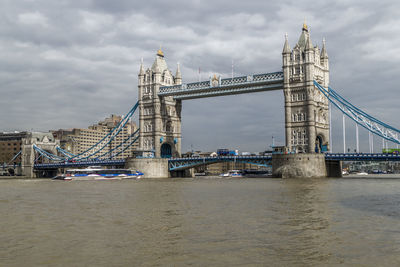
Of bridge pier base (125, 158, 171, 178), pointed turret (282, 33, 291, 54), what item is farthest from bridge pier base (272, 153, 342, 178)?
bridge pier base (125, 158, 171, 178)

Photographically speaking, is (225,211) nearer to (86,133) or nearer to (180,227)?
(180,227)

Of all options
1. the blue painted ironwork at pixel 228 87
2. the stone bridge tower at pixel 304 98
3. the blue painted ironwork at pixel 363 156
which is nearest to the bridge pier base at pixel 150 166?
the blue painted ironwork at pixel 228 87

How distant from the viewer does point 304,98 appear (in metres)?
73.8

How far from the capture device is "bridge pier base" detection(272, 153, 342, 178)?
6669 centimetres

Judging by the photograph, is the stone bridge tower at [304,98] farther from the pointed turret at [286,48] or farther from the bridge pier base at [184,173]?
the bridge pier base at [184,173]

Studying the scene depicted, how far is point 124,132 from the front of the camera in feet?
647

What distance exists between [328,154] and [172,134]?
36.4 m

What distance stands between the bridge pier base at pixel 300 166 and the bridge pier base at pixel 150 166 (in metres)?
25.3

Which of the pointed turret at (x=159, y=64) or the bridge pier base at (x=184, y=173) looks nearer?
the bridge pier base at (x=184, y=173)

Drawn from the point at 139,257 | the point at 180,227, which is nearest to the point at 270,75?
the point at 180,227

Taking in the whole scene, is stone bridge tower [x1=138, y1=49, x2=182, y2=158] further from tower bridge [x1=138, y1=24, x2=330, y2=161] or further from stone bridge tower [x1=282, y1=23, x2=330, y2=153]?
stone bridge tower [x1=282, y1=23, x2=330, y2=153]

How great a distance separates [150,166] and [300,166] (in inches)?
1221

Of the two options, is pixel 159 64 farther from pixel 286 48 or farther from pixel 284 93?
pixel 284 93

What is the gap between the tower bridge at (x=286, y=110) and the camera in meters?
69.2
